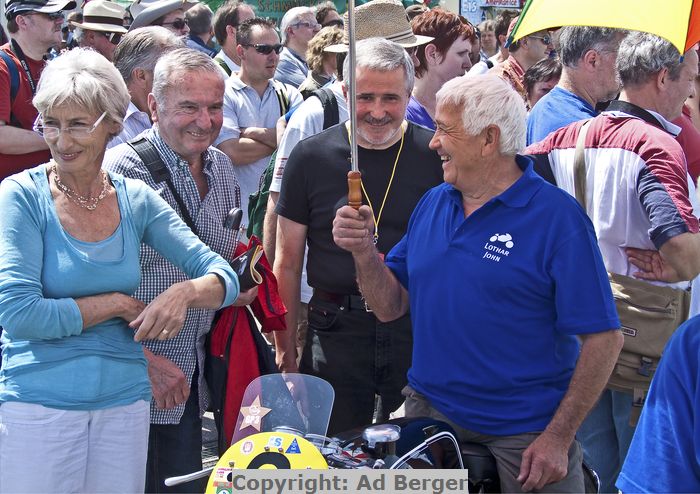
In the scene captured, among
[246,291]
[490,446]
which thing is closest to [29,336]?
[246,291]

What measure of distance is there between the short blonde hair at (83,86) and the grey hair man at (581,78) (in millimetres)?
2191

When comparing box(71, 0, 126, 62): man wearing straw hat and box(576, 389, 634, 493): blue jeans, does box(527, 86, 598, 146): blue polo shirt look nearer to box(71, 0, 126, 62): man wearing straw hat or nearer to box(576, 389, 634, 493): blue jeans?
box(576, 389, 634, 493): blue jeans

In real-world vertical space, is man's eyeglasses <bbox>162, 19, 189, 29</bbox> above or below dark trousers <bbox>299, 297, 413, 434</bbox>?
above

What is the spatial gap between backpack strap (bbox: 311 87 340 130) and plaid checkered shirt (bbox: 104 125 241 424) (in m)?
0.86

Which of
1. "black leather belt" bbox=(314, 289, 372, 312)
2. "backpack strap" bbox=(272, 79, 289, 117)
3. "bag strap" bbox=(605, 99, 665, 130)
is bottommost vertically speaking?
"black leather belt" bbox=(314, 289, 372, 312)

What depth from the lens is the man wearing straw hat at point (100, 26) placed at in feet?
20.2

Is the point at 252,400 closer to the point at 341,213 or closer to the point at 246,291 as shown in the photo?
the point at 341,213

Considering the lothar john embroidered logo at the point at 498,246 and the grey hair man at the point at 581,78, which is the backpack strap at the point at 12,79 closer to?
the grey hair man at the point at 581,78

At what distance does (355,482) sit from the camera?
2105 mm

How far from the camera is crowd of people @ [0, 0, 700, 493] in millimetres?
2725

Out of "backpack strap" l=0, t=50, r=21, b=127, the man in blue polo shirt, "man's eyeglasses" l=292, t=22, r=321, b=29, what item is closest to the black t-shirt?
the man in blue polo shirt

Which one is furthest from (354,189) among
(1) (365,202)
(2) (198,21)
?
(2) (198,21)

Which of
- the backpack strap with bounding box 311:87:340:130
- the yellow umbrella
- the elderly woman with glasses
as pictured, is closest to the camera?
the elderly woman with glasses

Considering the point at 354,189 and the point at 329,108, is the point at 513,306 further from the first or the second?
the point at 329,108
